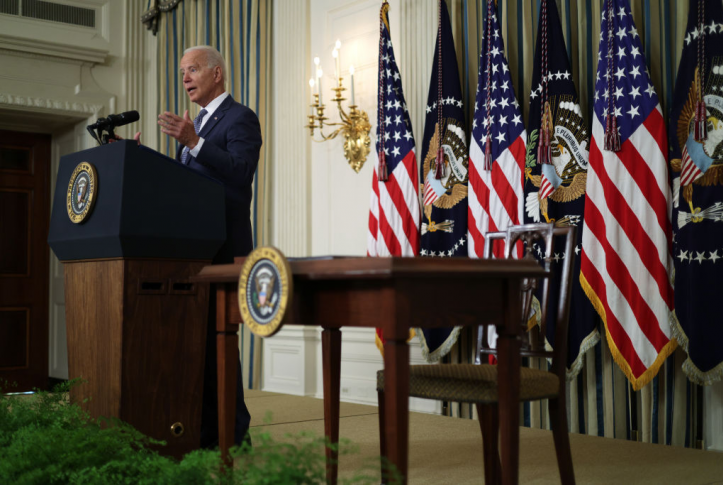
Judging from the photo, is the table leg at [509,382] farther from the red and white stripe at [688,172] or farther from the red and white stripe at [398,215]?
the red and white stripe at [398,215]

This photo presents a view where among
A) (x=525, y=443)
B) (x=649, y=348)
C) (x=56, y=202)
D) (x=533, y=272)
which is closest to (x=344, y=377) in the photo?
(x=525, y=443)

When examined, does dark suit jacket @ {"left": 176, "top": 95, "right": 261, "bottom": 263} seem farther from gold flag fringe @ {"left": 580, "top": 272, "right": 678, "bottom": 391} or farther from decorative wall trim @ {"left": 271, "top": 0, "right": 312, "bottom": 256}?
decorative wall trim @ {"left": 271, "top": 0, "right": 312, "bottom": 256}

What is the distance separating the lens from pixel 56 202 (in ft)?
9.11

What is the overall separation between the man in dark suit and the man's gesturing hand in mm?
34

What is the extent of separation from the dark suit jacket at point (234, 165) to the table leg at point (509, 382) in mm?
1321

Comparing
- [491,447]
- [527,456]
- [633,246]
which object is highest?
[633,246]

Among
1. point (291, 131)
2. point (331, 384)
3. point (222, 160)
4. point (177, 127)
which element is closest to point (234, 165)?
point (222, 160)

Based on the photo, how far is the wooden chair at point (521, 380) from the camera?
2.17 meters

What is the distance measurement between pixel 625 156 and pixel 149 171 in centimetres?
218

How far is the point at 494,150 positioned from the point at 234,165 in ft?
5.78

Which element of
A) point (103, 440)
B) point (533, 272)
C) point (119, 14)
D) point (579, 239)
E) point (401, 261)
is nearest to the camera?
point (401, 261)

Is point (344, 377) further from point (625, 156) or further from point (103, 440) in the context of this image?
point (103, 440)

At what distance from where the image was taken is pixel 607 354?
12.3 ft

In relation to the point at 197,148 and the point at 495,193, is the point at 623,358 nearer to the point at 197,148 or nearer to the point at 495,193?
the point at 495,193
